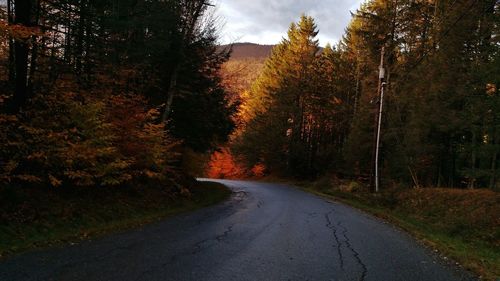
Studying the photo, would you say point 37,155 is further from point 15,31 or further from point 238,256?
point 238,256

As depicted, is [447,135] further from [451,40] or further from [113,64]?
[113,64]

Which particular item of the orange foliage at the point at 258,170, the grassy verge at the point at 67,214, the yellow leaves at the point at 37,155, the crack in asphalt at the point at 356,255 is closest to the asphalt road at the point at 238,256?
the crack in asphalt at the point at 356,255

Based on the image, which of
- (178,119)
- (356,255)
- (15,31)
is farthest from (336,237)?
(178,119)

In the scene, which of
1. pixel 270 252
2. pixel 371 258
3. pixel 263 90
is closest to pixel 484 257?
pixel 371 258

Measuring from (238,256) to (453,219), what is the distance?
36.4 ft

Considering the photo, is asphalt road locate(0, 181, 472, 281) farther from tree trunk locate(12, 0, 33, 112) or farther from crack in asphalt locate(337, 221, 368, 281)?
tree trunk locate(12, 0, 33, 112)

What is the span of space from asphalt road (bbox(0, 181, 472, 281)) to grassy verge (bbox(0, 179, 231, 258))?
66 centimetres

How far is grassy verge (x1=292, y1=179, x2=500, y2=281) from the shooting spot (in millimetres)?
10289

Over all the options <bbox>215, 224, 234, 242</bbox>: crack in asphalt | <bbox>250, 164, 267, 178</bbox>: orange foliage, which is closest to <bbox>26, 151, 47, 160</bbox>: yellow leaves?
<bbox>215, 224, 234, 242</bbox>: crack in asphalt

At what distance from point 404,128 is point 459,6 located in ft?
25.5

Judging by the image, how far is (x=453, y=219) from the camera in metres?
16.5

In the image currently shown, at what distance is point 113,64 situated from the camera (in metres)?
16.6

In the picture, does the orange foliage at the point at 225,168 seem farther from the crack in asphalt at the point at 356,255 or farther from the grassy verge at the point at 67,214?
the crack in asphalt at the point at 356,255

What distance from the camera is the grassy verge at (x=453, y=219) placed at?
1029 centimetres
